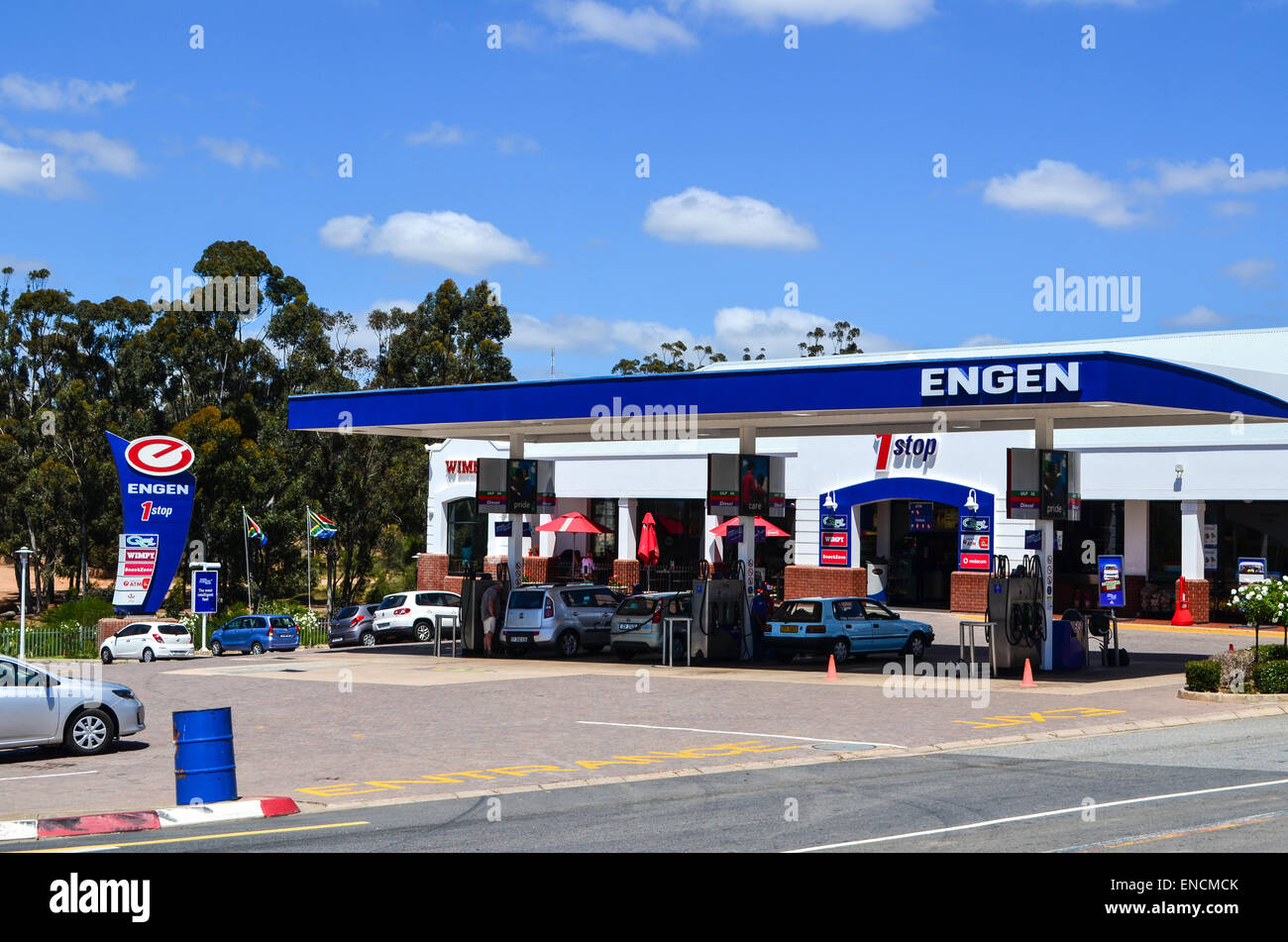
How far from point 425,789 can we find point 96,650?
30.9 metres

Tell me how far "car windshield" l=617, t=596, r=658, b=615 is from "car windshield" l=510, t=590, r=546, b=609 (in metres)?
2.47

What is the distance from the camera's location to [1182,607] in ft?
139

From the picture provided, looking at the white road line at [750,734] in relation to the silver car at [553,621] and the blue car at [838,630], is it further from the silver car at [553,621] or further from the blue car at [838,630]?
the silver car at [553,621]

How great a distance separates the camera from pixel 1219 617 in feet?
141

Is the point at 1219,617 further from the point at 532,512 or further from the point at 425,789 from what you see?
the point at 425,789

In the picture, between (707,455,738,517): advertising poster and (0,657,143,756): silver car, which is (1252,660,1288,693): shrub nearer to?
(707,455,738,517): advertising poster

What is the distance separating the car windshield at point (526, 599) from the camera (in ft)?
113

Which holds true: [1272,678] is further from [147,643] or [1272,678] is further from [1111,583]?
[147,643]

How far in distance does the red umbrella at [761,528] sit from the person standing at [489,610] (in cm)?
1437

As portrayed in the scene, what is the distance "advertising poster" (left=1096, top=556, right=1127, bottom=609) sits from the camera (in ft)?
120

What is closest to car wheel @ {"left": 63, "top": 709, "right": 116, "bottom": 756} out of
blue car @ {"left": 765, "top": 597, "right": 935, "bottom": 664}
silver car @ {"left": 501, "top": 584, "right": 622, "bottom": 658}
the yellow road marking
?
the yellow road marking

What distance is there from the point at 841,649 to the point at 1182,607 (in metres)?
16.2

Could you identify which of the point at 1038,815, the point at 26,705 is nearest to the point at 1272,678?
the point at 1038,815
